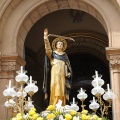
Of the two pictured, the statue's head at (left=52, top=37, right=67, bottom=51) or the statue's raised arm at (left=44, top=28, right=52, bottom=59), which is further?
the statue's head at (left=52, top=37, right=67, bottom=51)

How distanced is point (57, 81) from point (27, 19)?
2.87m

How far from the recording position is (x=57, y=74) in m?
8.27

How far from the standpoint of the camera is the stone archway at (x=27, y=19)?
9.52 metres

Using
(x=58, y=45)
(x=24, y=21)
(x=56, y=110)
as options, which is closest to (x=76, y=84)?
(x=24, y=21)

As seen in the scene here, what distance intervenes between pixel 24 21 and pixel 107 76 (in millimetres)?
5360

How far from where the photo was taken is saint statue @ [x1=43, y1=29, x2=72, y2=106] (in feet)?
26.6

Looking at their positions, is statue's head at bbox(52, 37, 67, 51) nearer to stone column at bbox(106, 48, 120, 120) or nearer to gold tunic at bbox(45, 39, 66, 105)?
gold tunic at bbox(45, 39, 66, 105)

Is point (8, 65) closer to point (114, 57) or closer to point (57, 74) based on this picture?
point (57, 74)

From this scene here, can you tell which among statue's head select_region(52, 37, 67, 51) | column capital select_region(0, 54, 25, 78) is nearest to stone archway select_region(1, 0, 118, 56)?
column capital select_region(0, 54, 25, 78)

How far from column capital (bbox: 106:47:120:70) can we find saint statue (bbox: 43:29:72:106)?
1.37 meters

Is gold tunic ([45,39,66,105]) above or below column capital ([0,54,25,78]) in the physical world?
below

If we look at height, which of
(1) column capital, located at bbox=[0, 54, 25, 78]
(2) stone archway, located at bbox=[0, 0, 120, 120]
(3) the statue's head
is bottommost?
(1) column capital, located at bbox=[0, 54, 25, 78]

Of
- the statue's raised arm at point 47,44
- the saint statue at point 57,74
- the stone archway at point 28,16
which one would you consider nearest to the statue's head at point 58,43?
the saint statue at point 57,74

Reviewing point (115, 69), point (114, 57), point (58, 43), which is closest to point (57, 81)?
point (58, 43)
